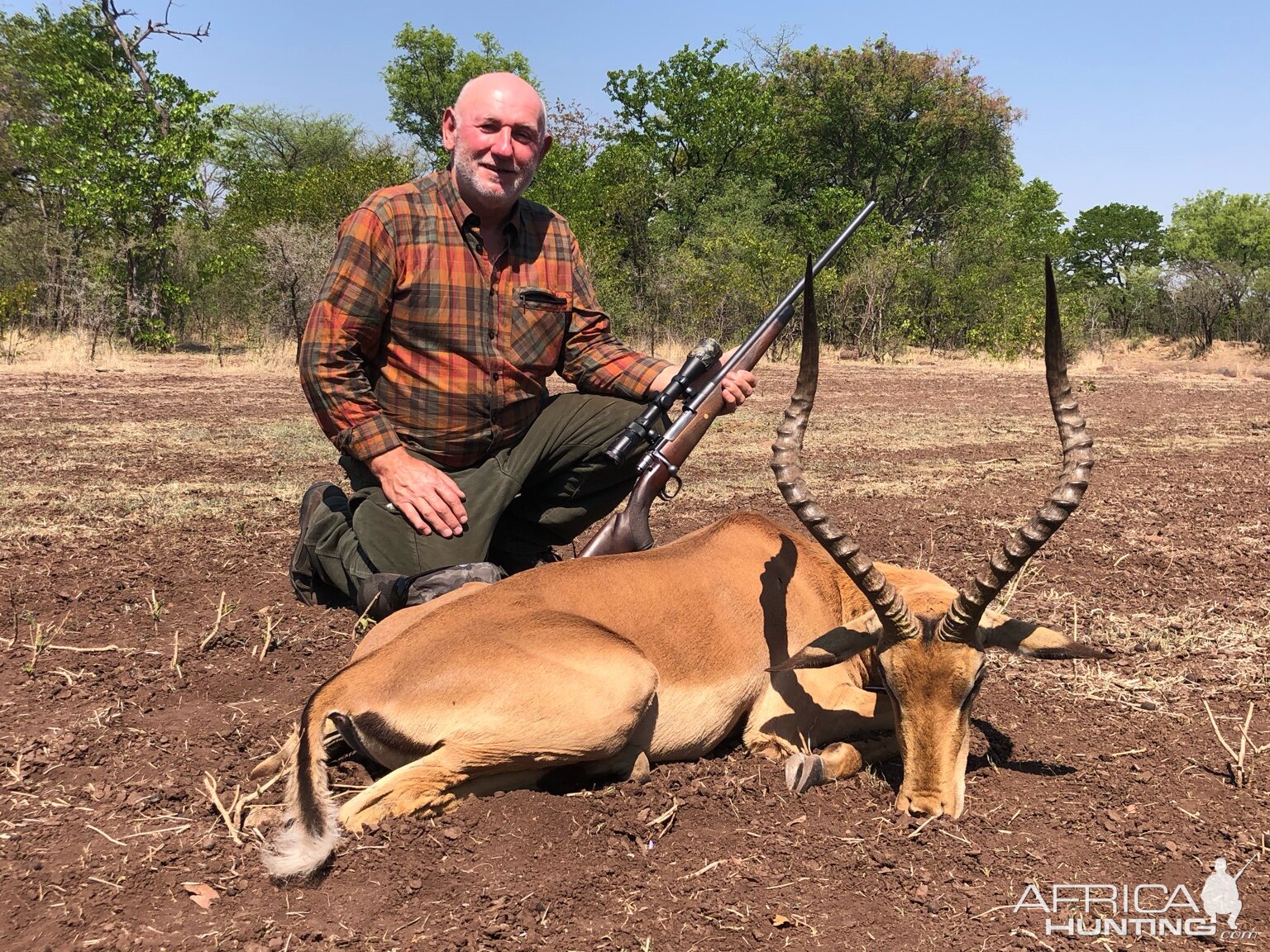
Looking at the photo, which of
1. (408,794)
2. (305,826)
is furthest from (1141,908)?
(305,826)

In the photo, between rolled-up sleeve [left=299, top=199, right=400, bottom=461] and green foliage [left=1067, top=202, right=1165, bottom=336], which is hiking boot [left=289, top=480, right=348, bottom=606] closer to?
rolled-up sleeve [left=299, top=199, right=400, bottom=461]

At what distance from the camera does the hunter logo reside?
3.02 meters

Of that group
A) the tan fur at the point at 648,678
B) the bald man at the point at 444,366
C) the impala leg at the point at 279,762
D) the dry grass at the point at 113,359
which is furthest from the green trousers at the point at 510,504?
the dry grass at the point at 113,359

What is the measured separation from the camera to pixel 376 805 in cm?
339

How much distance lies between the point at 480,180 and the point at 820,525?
9.00 feet

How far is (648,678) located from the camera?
384 cm

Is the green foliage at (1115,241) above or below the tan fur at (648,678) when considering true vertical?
above

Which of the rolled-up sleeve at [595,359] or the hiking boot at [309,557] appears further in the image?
the rolled-up sleeve at [595,359]

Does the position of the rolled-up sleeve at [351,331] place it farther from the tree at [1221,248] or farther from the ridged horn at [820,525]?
the tree at [1221,248]

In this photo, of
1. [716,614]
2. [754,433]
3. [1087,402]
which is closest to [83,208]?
[754,433]

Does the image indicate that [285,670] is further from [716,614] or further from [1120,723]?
[1120,723]

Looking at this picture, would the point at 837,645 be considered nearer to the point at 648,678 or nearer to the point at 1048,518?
the point at 648,678

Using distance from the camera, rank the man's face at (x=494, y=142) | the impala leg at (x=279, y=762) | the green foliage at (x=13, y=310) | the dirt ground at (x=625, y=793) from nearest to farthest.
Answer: the dirt ground at (x=625, y=793), the impala leg at (x=279, y=762), the man's face at (x=494, y=142), the green foliage at (x=13, y=310)

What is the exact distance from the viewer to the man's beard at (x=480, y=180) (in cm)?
532
